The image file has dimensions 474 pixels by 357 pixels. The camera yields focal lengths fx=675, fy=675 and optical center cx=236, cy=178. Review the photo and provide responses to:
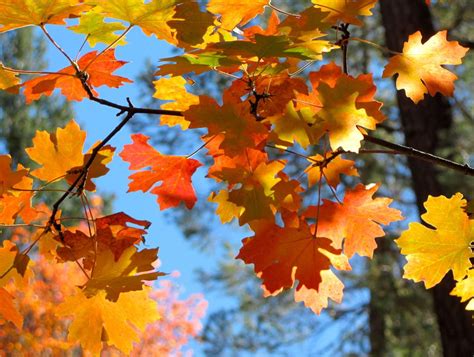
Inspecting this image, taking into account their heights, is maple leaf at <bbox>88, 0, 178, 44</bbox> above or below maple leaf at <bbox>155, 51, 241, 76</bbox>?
above

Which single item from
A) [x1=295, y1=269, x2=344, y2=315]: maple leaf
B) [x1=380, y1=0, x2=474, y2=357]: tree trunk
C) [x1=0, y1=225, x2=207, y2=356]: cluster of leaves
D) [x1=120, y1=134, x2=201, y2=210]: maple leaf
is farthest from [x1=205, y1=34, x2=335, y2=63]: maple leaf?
[x1=0, y1=225, x2=207, y2=356]: cluster of leaves

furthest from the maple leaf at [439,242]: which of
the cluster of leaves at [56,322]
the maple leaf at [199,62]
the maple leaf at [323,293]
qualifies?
the cluster of leaves at [56,322]

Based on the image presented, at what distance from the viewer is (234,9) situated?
3.32 feet

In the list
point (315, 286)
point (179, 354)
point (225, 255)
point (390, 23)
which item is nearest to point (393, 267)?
point (225, 255)

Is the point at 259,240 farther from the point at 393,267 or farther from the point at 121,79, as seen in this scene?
the point at 393,267

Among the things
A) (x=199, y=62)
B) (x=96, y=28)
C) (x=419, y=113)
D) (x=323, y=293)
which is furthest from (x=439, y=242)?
(x=419, y=113)

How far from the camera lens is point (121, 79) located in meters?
1.12

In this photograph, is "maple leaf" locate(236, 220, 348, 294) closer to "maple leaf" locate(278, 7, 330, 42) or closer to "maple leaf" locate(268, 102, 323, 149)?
"maple leaf" locate(268, 102, 323, 149)

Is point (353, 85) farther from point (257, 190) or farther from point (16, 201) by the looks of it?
point (16, 201)

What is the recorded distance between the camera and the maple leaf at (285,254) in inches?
38.6

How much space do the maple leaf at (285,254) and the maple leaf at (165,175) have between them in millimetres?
134

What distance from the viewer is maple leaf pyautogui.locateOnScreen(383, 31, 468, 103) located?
1.04 m

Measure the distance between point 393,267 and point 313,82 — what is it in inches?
242

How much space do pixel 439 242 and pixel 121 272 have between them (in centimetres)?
47
